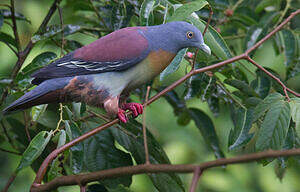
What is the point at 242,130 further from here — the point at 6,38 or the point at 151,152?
the point at 6,38

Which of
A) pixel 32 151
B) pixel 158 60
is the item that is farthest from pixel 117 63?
pixel 32 151

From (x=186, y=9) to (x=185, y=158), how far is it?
106 inches

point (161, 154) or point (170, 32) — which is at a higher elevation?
point (170, 32)

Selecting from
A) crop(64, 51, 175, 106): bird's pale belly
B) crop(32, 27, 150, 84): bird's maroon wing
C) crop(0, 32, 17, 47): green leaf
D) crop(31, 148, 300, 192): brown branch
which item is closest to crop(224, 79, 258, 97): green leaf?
crop(64, 51, 175, 106): bird's pale belly

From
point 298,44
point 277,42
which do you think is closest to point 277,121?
point 298,44

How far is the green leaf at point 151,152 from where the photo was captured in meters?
2.32

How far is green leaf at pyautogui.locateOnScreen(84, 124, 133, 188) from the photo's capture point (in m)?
2.46

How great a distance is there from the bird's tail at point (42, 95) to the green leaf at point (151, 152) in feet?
1.52

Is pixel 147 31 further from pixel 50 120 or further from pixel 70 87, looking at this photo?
pixel 50 120

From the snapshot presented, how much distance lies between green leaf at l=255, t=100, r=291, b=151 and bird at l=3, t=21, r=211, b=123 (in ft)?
1.80

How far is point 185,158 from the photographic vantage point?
181 inches

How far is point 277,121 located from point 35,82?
3.96 feet

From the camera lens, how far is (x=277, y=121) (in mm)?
1880

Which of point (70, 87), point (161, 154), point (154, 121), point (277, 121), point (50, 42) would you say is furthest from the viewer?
point (154, 121)
